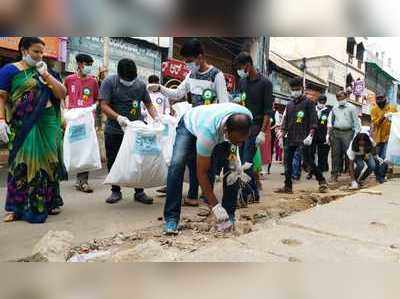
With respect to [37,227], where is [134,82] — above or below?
above

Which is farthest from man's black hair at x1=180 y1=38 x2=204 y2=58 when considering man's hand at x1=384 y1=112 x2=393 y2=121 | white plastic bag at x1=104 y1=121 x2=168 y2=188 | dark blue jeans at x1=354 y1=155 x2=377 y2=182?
man's hand at x1=384 y1=112 x2=393 y2=121

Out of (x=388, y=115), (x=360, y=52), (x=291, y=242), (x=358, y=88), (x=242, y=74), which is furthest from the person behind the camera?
(x=360, y=52)

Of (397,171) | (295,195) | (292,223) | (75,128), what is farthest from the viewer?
(397,171)

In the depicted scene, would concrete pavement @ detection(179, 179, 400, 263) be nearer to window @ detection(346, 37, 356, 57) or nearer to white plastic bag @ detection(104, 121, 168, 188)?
white plastic bag @ detection(104, 121, 168, 188)

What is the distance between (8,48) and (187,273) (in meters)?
7.83

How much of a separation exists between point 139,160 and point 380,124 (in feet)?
16.5

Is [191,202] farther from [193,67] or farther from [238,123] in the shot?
[238,123]

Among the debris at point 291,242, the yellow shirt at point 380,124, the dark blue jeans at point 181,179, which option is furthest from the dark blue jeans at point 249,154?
the yellow shirt at point 380,124

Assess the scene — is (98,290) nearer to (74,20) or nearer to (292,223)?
(74,20)

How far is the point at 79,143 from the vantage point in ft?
15.4

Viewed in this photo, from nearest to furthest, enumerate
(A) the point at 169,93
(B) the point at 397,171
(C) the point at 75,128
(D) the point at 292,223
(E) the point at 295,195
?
(D) the point at 292,223 < (A) the point at 169,93 < (C) the point at 75,128 < (E) the point at 295,195 < (B) the point at 397,171

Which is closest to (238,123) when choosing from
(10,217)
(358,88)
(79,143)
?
(10,217)

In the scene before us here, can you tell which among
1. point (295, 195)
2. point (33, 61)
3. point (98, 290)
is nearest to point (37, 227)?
point (33, 61)

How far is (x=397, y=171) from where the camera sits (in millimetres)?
8258
